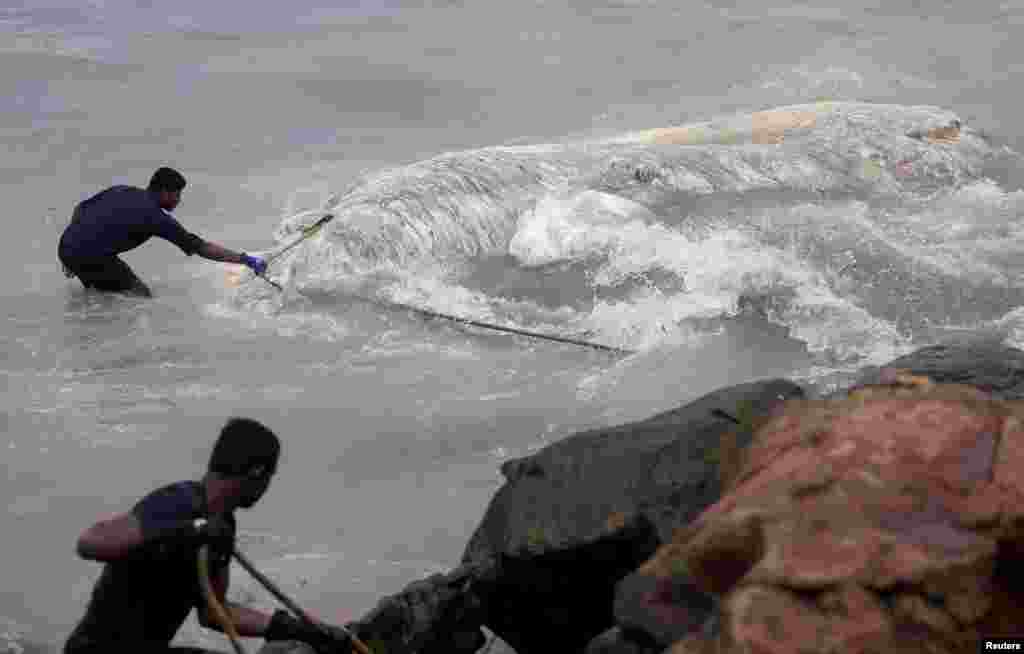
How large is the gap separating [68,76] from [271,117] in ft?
8.91

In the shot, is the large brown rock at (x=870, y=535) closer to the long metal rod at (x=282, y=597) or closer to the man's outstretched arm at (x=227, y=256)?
the long metal rod at (x=282, y=597)

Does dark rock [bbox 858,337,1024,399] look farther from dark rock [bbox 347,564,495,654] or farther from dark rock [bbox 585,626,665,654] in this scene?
dark rock [bbox 347,564,495,654]

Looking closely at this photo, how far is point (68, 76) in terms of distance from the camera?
14750 mm

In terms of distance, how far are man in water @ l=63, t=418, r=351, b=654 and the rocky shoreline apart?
0.93m

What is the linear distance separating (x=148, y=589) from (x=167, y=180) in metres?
5.01

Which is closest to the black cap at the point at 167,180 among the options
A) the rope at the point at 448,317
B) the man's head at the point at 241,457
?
the rope at the point at 448,317

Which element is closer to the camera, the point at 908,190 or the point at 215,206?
the point at 215,206

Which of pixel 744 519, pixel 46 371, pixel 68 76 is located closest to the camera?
pixel 744 519

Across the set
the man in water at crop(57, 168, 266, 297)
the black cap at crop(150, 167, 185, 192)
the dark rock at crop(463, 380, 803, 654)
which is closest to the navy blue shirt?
the man in water at crop(57, 168, 266, 297)

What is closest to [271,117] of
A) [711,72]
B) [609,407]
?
[711,72]

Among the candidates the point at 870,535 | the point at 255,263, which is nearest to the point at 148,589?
the point at 870,535

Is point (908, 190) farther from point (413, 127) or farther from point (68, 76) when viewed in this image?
point (68, 76)

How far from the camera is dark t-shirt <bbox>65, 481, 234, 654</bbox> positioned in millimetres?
3961

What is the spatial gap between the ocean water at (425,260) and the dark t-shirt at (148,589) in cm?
145
